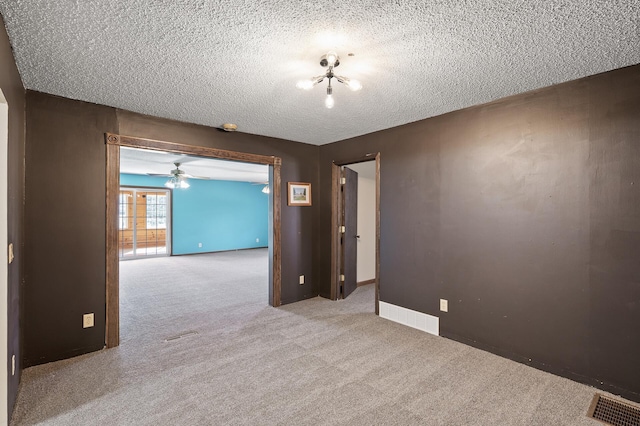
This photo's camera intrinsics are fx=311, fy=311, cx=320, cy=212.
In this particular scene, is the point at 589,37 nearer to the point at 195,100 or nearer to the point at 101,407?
the point at 195,100

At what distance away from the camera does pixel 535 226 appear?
8.69 ft

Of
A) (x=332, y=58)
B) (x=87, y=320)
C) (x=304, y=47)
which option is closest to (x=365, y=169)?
(x=332, y=58)

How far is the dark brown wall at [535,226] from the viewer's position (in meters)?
2.24

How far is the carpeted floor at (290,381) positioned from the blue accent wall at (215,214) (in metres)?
5.79

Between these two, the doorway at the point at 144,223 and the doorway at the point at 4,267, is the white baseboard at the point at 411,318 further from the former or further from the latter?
the doorway at the point at 144,223

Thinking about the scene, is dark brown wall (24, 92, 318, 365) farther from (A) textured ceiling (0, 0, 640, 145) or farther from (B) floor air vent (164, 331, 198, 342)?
(B) floor air vent (164, 331, 198, 342)

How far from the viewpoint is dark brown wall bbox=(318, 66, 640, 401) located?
7.36 ft

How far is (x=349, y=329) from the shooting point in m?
3.45

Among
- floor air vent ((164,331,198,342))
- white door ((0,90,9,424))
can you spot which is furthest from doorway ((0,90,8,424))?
floor air vent ((164,331,198,342))

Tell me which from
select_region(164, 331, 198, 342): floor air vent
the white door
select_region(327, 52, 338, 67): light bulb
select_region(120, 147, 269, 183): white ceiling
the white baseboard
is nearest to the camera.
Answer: the white door

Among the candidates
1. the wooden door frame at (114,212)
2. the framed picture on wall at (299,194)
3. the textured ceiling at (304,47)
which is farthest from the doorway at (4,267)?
the framed picture on wall at (299,194)

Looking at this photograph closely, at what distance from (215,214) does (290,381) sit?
8266 mm

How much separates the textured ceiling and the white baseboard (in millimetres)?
2227

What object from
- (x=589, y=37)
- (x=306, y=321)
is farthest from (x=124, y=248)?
(x=589, y=37)
